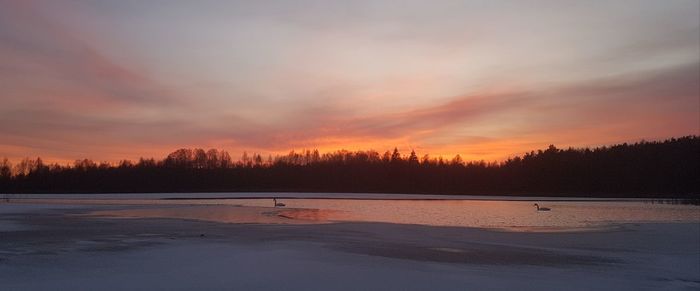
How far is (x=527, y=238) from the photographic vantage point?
51.5ft

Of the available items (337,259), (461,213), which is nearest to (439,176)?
(461,213)

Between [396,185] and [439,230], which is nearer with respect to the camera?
[439,230]

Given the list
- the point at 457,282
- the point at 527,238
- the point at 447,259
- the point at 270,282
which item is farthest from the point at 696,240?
the point at 270,282

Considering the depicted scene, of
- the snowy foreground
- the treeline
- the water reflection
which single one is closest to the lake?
the water reflection

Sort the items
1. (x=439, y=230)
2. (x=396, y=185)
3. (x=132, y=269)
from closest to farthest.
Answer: (x=132, y=269), (x=439, y=230), (x=396, y=185)

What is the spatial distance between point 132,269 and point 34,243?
5110 mm

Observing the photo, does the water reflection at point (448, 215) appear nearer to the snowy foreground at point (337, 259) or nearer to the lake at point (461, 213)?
the lake at point (461, 213)

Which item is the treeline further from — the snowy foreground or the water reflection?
the snowy foreground

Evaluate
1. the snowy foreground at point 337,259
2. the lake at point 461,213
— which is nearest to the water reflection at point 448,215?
the lake at point 461,213

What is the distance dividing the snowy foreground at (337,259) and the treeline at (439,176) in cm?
5639

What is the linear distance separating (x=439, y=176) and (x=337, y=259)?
257ft

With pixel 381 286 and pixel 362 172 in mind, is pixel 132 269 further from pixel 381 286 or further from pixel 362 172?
pixel 362 172

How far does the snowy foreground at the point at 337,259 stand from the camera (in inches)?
332

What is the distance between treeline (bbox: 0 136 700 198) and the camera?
70.6 meters
